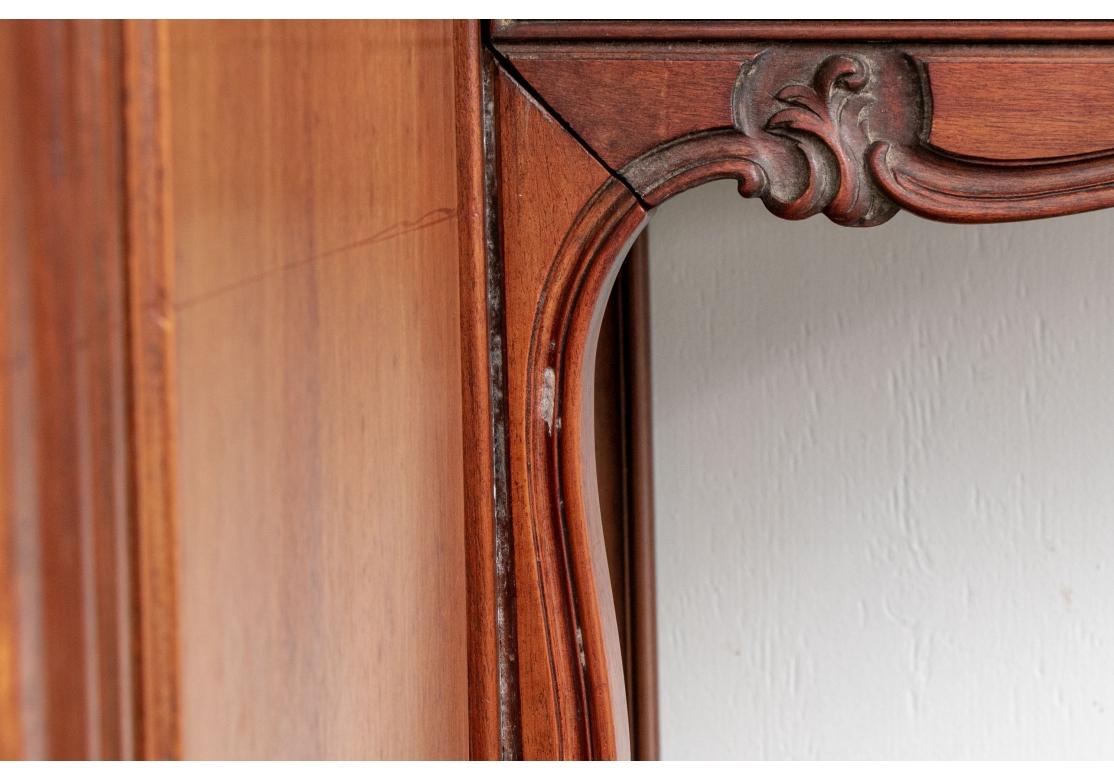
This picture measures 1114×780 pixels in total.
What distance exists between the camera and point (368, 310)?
21 cm

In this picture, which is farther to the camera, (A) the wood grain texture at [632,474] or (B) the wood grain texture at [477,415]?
(A) the wood grain texture at [632,474]

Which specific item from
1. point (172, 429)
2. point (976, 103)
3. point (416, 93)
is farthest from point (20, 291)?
point (976, 103)

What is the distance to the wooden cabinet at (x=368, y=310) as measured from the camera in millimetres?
109

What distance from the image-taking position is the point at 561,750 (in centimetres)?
31

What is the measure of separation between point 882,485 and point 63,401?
56 cm

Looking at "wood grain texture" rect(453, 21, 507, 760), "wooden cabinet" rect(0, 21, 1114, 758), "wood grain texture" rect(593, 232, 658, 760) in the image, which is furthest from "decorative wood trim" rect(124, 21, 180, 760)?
"wood grain texture" rect(593, 232, 658, 760)

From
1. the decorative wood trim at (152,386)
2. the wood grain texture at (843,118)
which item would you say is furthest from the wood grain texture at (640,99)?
the decorative wood trim at (152,386)

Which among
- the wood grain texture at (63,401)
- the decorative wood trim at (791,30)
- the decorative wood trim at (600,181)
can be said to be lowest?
the wood grain texture at (63,401)

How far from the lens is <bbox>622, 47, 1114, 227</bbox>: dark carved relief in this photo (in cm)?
31

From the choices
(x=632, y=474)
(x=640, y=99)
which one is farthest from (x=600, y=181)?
(x=632, y=474)

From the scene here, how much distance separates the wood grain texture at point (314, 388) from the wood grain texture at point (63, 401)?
0.04 feet

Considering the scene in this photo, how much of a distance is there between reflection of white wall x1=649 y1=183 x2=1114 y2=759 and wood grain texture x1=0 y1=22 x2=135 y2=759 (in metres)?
0.51

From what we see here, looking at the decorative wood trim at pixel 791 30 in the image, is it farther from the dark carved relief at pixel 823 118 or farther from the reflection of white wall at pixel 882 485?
the reflection of white wall at pixel 882 485

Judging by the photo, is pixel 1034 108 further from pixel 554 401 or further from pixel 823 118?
pixel 554 401
